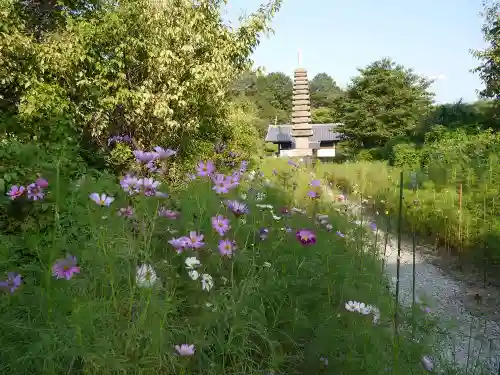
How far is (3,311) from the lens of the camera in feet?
5.29

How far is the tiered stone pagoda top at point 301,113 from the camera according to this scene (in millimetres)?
14617

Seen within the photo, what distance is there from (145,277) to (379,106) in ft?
77.9

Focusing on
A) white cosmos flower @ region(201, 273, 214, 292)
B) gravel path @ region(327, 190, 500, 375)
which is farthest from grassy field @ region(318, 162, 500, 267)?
white cosmos flower @ region(201, 273, 214, 292)

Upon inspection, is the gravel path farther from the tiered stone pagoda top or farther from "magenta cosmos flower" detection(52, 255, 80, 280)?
the tiered stone pagoda top

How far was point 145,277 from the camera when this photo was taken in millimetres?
1373

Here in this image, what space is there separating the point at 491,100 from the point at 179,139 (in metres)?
12.1

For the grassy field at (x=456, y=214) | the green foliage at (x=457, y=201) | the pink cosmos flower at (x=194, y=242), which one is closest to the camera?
the pink cosmos flower at (x=194, y=242)

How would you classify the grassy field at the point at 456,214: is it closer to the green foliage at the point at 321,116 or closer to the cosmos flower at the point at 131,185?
the cosmos flower at the point at 131,185

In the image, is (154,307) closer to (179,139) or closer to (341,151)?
(179,139)

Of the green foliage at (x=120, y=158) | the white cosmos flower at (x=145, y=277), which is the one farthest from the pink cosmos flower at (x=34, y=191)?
the green foliage at (x=120, y=158)

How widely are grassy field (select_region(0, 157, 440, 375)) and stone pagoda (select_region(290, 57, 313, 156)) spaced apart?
1224 cm

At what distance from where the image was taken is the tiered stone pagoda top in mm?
14617

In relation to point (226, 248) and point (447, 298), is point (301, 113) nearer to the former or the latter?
point (447, 298)

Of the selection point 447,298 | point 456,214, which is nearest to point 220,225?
point 447,298
